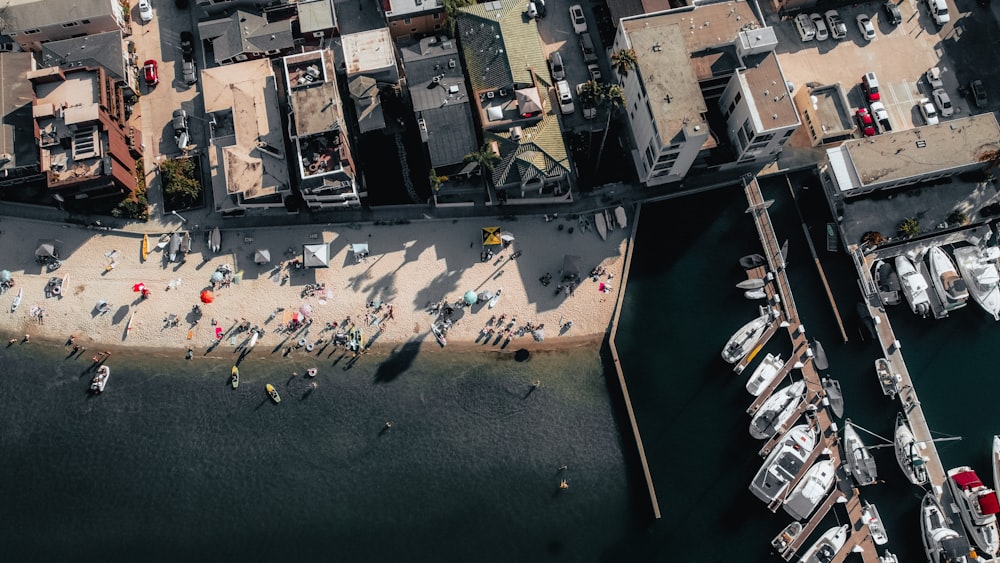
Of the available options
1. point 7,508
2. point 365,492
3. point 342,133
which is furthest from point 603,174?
point 7,508

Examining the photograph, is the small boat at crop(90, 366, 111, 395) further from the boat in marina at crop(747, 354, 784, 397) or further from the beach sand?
the boat in marina at crop(747, 354, 784, 397)

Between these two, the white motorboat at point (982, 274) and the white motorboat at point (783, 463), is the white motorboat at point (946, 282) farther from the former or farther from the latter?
the white motorboat at point (783, 463)

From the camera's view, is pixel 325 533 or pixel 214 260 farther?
pixel 214 260

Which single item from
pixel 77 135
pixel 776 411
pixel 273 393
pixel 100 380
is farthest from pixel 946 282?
pixel 77 135

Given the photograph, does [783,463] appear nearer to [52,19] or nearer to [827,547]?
[827,547]

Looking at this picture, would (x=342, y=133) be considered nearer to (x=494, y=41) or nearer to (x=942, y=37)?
(x=494, y=41)

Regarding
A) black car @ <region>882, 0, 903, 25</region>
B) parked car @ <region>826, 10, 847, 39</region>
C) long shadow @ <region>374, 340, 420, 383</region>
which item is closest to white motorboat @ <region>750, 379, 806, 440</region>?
long shadow @ <region>374, 340, 420, 383</region>
